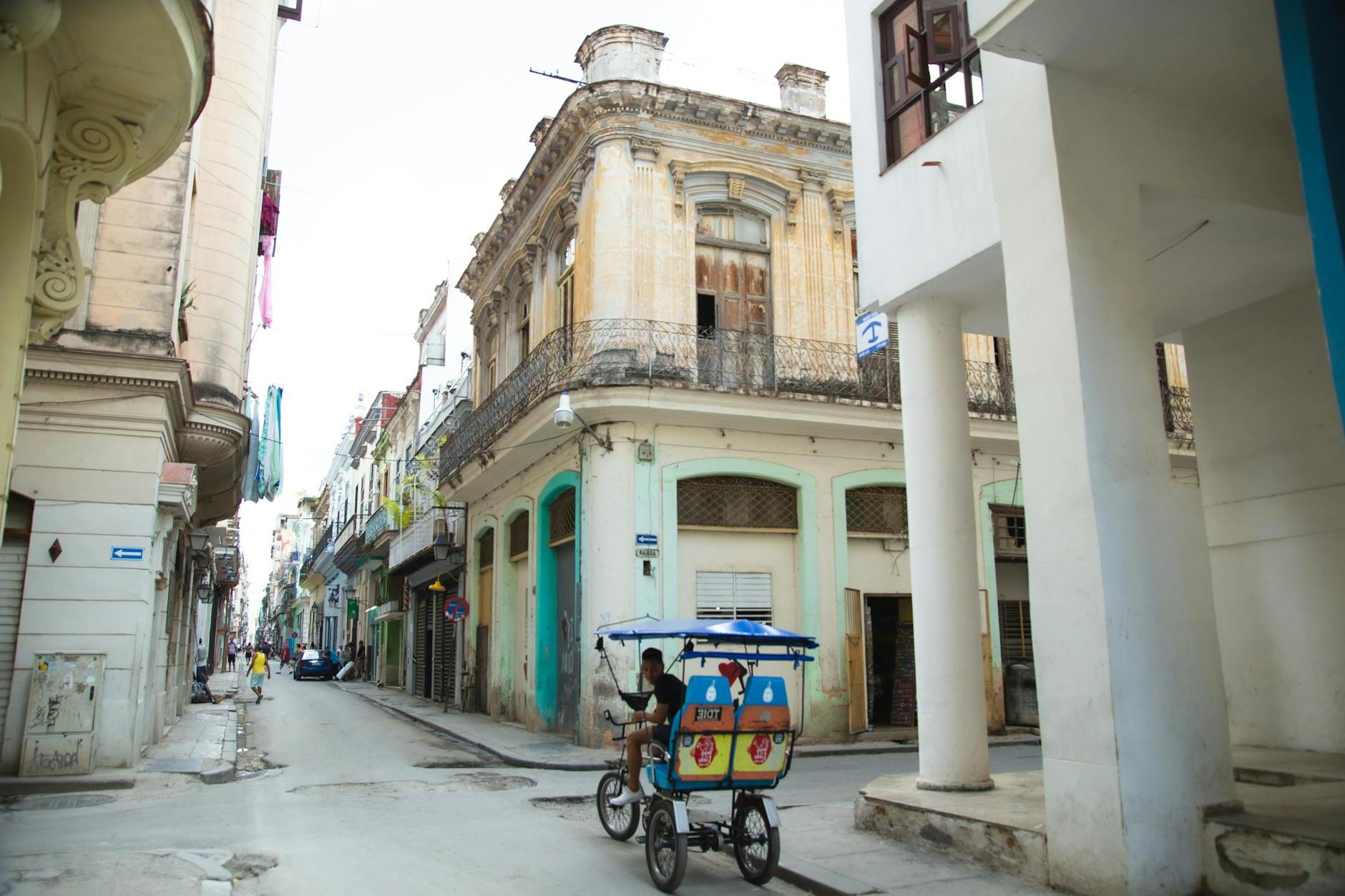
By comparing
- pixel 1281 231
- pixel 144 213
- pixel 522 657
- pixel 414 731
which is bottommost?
pixel 414 731

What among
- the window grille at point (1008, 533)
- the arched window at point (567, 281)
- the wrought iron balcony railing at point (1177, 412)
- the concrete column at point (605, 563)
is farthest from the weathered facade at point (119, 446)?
the wrought iron balcony railing at point (1177, 412)

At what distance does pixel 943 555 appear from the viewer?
8.37 metres

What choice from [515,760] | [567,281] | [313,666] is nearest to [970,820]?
[515,760]

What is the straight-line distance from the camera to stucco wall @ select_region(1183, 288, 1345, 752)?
8.28m

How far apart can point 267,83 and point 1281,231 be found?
1518 cm

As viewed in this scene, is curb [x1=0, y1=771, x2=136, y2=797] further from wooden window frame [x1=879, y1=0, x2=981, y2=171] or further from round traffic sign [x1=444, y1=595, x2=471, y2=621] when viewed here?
wooden window frame [x1=879, y1=0, x2=981, y2=171]

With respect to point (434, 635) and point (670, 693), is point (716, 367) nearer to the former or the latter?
point (670, 693)

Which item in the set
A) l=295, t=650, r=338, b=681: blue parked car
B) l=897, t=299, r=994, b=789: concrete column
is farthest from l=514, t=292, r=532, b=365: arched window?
l=295, t=650, r=338, b=681: blue parked car

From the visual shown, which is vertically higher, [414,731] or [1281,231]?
[1281,231]

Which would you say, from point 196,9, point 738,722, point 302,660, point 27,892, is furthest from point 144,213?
point 302,660

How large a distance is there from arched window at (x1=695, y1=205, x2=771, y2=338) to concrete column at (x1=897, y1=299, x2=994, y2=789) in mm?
7682

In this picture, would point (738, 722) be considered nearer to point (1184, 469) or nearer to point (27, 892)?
point (27, 892)

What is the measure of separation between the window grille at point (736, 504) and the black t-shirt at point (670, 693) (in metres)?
7.98

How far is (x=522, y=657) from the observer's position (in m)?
18.4
